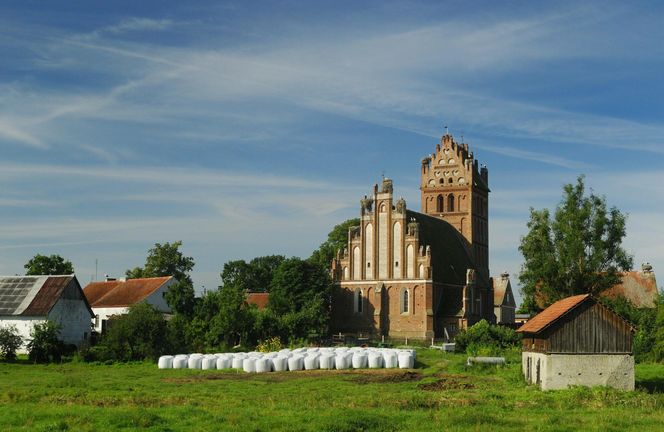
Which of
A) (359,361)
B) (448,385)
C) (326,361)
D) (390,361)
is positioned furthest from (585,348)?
(326,361)

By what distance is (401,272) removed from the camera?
73.7 m

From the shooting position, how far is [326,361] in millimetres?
47312

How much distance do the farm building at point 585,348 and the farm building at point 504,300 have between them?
6954 cm

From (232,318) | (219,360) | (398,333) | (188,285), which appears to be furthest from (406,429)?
(398,333)

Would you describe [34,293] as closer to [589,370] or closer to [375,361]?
[375,361]

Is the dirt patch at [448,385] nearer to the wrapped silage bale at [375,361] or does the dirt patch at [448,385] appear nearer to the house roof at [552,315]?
the house roof at [552,315]

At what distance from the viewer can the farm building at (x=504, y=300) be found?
107250mm

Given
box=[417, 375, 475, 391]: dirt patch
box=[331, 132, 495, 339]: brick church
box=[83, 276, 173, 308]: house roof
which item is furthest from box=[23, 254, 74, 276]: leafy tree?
box=[417, 375, 475, 391]: dirt patch

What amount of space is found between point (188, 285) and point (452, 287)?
25.4 m

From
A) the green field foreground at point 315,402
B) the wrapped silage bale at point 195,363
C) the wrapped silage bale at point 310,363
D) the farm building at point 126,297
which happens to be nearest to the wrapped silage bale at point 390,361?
the green field foreground at point 315,402

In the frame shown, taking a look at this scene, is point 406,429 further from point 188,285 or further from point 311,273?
point 311,273

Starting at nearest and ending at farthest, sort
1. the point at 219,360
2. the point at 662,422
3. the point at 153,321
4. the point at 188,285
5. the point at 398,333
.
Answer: the point at 662,422, the point at 219,360, the point at 153,321, the point at 188,285, the point at 398,333

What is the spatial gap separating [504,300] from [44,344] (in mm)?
71023

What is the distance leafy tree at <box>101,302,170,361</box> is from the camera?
52.9 metres
